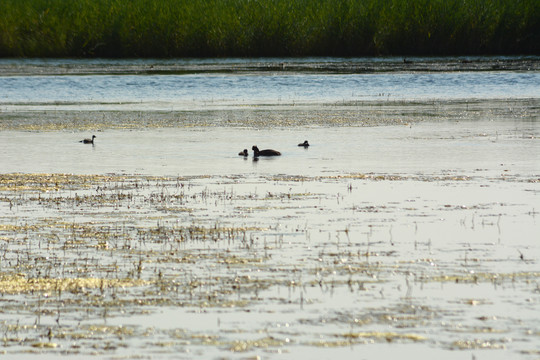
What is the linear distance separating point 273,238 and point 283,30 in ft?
103

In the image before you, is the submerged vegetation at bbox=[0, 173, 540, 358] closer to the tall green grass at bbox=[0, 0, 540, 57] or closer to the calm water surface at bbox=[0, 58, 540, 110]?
the calm water surface at bbox=[0, 58, 540, 110]

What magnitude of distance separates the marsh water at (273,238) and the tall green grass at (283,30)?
1670 cm

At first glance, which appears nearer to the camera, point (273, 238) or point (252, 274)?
point (252, 274)

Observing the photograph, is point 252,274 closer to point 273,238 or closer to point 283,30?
point 273,238

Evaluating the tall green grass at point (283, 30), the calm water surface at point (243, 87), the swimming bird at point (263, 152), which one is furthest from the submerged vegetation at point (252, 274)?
the tall green grass at point (283, 30)

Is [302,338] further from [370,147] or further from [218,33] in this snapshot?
[218,33]

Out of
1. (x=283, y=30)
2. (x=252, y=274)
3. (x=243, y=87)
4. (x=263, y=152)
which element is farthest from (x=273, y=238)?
(x=283, y=30)

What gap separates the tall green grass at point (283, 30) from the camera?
41031mm

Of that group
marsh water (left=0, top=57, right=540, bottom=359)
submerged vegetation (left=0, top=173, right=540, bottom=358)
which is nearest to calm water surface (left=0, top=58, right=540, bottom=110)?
marsh water (left=0, top=57, right=540, bottom=359)

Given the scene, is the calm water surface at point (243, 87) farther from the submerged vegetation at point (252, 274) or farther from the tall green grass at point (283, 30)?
the submerged vegetation at point (252, 274)

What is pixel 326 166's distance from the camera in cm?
1614

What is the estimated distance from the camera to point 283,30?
4128 centimetres

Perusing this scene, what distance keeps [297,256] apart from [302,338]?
2417 millimetres

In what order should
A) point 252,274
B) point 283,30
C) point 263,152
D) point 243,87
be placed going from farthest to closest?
point 283,30
point 243,87
point 263,152
point 252,274
